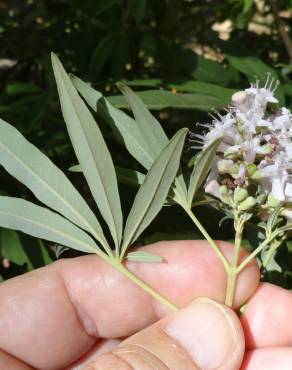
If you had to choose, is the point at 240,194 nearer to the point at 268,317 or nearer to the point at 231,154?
the point at 231,154

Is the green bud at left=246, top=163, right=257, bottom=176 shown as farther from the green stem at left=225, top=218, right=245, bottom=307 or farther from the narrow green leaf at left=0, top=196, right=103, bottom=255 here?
the narrow green leaf at left=0, top=196, right=103, bottom=255

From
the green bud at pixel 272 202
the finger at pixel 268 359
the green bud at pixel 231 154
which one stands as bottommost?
the finger at pixel 268 359

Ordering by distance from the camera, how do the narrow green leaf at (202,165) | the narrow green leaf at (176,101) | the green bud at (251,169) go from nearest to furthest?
the narrow green leaf at (202,165) < the green bud at (251,169) < the narrow green leaf at (176,101)

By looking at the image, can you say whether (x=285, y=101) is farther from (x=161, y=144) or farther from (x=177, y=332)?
(x=177, y=332)

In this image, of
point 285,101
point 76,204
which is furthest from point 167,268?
point 285,101

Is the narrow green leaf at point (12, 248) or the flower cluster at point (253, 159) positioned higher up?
the flower cluster at point (253, 159)

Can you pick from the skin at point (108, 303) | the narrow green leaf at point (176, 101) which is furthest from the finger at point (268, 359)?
the narrow green leaf at point (176, 101)

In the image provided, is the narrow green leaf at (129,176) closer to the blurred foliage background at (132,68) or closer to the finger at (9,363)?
the blurred foliage background at (132,68)

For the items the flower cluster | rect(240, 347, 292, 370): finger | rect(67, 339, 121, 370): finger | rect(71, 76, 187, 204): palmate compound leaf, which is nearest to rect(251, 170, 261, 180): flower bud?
the flower cluster
